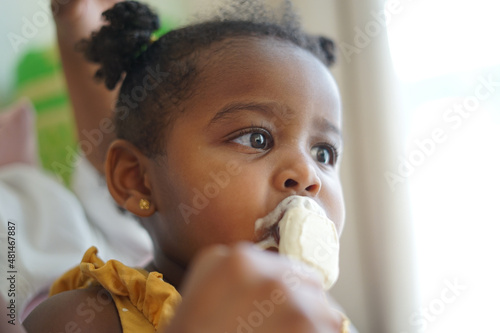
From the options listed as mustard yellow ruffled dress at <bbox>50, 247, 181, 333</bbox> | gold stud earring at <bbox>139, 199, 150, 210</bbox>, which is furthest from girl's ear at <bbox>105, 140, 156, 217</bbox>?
mustard yellow ruffled dress at <bbox>50, 247, 181, 333</bbox>

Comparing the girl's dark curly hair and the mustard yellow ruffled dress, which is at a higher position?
the girl's dark curly hair

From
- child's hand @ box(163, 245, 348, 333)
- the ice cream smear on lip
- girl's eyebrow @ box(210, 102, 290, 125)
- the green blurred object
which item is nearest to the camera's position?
child's hand @ box(163, 245, 348, 333)

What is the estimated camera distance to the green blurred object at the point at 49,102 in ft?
4.77

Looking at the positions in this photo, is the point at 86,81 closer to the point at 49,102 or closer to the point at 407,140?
the point at 49,102

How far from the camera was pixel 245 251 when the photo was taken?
39 cm

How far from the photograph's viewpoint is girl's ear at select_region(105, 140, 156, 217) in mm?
830

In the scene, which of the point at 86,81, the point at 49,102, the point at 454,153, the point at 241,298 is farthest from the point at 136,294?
the point at 49,102

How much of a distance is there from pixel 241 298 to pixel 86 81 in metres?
0.90


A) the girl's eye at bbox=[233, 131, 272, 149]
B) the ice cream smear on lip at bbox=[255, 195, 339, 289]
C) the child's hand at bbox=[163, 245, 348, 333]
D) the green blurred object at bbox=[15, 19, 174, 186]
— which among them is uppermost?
the green blurred object at bbox=[15, 19, 174, 186]

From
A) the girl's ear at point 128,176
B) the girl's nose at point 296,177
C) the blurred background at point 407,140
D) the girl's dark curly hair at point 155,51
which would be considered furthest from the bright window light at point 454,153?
the girl's ear at point 128,176

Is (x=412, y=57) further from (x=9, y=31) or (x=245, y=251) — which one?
(x=9, y=31)

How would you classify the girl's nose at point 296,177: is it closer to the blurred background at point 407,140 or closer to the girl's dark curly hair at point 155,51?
the girl's dark curly hair at point 155,51

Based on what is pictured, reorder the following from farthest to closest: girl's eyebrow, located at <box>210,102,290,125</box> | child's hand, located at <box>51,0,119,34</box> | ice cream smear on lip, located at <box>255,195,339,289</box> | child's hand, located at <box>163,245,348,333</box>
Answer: child's hand, located at <box>51,0,119,34</box> < girl's eyebrow, located at <box>210,102,290,125</box> < ice cream smear on lip, located at <box>255,195,339,289</box> < child's hand, located at <box>163,245,348,333</box>

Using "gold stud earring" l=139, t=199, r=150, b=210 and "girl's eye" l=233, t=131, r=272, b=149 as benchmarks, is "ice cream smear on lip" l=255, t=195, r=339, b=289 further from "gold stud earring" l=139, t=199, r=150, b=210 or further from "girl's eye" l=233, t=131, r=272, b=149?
"gold stud earring" l=139, t=199, r=150, b=210
